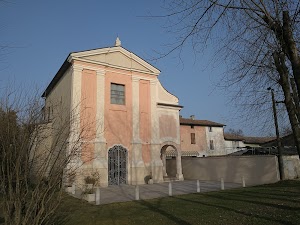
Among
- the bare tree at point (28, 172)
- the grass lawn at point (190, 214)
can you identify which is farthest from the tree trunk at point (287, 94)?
the bare tree at point (28, 172)

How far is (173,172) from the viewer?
27.4 meters

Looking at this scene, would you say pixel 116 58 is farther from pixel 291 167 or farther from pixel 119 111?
pixel 291 167

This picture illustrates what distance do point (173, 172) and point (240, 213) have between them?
1923 centimetres

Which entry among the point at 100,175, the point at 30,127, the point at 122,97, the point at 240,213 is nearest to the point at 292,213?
the point at 240,213

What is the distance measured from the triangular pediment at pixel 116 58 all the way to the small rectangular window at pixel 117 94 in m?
1.69

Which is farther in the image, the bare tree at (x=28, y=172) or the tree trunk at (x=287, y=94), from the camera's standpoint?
the tree trunk at (x=287, y=94)

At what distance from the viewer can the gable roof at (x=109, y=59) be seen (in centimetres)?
2039

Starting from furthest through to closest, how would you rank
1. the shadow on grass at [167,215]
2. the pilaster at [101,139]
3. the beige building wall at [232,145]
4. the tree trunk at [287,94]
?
the beige building wall at [232,145], the pilaster at [101,139], the shadow on grass at [167,215], the tree trunk at [287,94]

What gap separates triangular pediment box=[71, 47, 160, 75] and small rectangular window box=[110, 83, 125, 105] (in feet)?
5.55

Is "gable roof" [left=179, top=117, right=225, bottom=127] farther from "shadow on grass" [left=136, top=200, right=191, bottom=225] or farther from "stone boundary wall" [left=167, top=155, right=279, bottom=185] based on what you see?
"shadow on grass" [left=136, top=200, right=191, bottom=225]

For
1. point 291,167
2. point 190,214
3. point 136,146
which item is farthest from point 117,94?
point 291,167

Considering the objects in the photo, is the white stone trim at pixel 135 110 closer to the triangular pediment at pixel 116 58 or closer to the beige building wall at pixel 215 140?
the triangular pediment at pixel 116 58

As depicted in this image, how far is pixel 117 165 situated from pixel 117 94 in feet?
19.2

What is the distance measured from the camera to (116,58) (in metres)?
22.3
